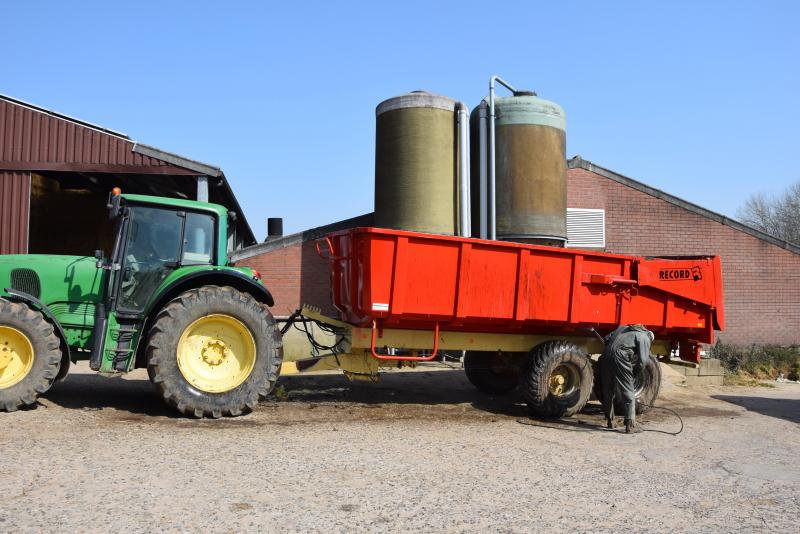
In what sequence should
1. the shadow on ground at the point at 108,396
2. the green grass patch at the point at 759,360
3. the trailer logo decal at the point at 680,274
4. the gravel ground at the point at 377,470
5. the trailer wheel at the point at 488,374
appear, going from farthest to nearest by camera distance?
the green grass patch at the point at 759,360, the trailer wheel at the point at 488,374, the trailer logo decal at the point at 680,274, the shadow on ground at the point at 108,396, the gravel ground at the point at 377,470

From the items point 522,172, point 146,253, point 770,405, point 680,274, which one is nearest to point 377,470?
point 146,253

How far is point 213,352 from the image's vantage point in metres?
7.46

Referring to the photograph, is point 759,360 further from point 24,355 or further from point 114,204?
point 24,355

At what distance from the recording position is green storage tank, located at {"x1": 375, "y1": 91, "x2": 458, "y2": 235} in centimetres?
1103

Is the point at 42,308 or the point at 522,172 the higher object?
the point at 522,172

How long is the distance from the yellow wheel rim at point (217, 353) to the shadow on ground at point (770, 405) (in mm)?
7300

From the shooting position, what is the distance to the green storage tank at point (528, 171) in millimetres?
10984

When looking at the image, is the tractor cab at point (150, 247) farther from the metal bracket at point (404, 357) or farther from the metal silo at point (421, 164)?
the metal silo at point (421, 164)

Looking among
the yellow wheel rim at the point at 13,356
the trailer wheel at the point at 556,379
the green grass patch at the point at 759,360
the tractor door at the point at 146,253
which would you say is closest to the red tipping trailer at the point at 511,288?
the trailer wheel at the point at 556,379

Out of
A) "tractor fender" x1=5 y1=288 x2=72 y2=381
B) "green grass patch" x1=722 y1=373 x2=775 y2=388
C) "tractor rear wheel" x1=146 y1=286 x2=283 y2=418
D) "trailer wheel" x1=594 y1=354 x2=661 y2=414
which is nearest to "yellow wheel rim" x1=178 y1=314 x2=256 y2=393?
"tractor rear wheel" x1=146 y1=286 x2=283 y2=418

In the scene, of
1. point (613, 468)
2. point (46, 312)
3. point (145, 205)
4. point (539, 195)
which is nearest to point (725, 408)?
point (539, 195)

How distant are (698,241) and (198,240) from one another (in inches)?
514

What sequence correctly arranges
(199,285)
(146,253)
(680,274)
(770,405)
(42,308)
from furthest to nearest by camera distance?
(770,405) → (680,274) → (199,285) → (146,253) → (42,308)

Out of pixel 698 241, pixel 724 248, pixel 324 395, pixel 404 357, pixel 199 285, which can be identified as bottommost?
pixel 324 395
